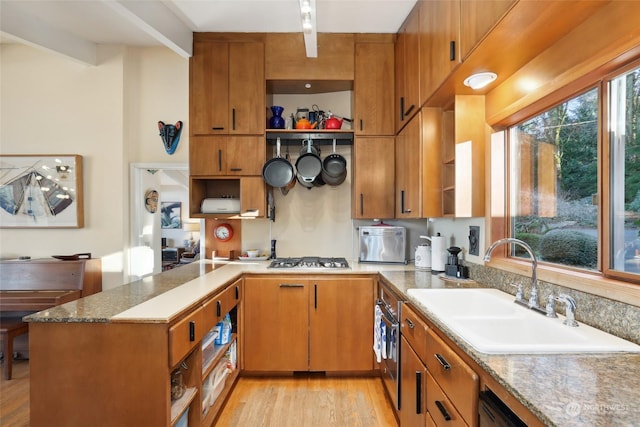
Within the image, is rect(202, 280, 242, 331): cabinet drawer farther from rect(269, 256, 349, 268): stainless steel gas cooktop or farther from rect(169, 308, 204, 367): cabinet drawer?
rect(269, 256, 349, 268): stainless steel gas cooktop

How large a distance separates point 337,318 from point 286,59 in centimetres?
225

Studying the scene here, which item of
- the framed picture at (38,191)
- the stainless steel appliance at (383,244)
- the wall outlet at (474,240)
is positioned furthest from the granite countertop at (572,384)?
the framed picture at (38,191)

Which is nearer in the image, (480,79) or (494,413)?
(494,413)

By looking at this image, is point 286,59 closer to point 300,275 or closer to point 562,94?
point 300,275

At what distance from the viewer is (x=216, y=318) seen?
1839 millimetres

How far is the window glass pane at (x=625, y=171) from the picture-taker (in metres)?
1.11

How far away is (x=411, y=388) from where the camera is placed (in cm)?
152

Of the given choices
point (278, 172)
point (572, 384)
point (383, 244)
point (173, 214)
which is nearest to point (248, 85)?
point (278, 172)

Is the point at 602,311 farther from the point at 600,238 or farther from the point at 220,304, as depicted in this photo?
the point at 220,304

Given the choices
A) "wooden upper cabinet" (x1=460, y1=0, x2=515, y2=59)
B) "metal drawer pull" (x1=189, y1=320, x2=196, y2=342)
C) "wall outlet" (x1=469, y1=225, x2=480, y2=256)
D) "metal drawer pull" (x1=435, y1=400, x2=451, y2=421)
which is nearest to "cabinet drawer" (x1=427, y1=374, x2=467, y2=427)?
"metal drawer pull" (x1=435, y1=400, x2=451, y2=421)

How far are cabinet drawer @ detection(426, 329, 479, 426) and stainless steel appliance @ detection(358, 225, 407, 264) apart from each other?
4.76ft

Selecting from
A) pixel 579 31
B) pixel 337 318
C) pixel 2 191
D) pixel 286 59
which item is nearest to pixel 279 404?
pixel 337 318

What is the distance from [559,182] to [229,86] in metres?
2.52

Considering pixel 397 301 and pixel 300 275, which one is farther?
pixel 300 275
